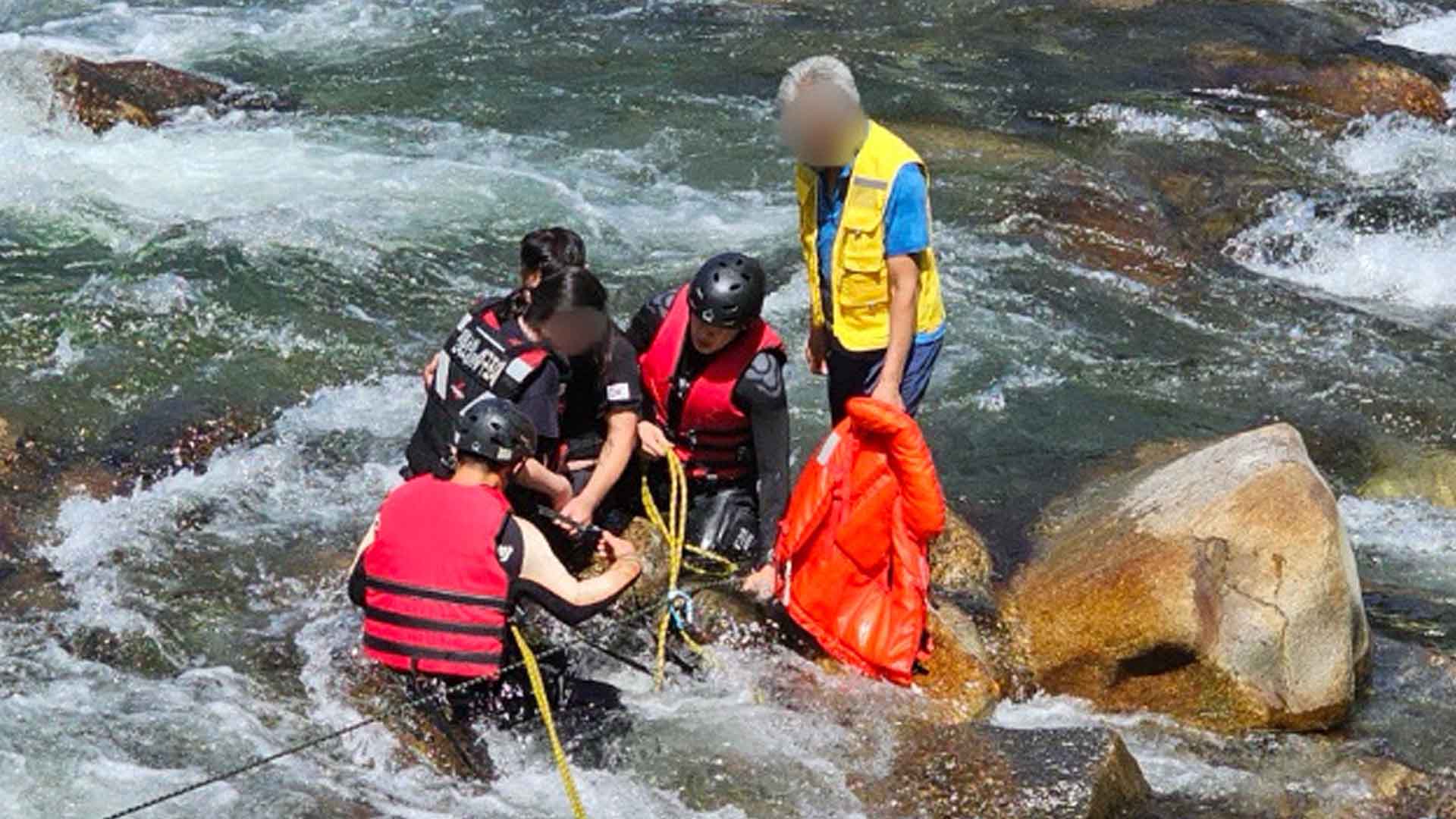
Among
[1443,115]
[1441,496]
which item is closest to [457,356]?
[1441,496]

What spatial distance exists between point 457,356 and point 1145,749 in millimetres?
2615

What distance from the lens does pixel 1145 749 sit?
6.24 meters

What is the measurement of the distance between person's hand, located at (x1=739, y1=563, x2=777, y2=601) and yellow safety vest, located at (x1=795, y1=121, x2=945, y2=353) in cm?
82

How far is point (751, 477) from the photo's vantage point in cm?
671

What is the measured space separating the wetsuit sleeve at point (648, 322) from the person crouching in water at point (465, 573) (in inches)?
51.8

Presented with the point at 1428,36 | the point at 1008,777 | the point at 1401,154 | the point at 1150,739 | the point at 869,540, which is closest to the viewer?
the point at 1008,777

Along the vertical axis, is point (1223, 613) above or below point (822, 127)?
below

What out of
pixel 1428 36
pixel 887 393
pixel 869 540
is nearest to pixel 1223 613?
pixel 869 540

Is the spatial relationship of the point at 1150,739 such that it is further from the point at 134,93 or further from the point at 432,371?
the point at 134,93

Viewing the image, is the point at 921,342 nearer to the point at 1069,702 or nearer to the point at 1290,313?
the point at 1069,702

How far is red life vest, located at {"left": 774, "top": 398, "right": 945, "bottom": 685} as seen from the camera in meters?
6.03

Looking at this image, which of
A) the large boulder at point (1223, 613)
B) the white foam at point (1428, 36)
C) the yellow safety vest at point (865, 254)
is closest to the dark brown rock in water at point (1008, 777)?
the large boulder at point (1223, 613)

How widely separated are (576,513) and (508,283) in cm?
453

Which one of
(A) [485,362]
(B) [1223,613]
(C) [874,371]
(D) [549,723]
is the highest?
(A) [485,362]
